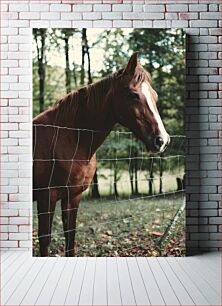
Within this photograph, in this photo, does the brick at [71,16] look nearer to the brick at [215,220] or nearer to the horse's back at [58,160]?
the horse's back at [58,160]

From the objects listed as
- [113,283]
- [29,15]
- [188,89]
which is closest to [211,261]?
[113,283]

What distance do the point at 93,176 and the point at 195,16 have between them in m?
1.74

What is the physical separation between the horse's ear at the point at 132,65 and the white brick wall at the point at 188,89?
351 mm

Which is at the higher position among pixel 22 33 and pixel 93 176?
pixel 22 33

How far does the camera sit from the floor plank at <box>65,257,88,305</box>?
4.00 meters

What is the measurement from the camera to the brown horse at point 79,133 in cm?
537

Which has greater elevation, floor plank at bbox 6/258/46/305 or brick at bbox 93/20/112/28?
brick at bbox 93/20/112/28

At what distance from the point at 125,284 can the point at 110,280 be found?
6.2 inches

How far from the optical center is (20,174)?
5.50 meters

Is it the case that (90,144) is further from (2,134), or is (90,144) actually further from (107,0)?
(107,0)

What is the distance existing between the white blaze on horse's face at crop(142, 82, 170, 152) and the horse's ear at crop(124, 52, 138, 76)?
152mm

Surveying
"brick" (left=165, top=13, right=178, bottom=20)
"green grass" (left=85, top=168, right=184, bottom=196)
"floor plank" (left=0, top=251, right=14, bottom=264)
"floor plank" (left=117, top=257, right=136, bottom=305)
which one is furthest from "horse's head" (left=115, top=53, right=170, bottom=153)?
"floor plank" (left=0, top=251, right=14, bottom=264)

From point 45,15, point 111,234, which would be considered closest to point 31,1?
point 45,15

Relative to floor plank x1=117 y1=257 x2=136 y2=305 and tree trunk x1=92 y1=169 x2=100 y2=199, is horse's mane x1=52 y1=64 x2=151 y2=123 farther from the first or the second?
floor plank x1=117 y1=257 x2=136 y2=305
